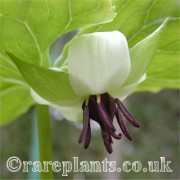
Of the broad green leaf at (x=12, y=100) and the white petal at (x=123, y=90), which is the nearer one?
the white petal at (x=123, y=90)

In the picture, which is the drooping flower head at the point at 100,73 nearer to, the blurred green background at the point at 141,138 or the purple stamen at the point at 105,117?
the purple stamen at the point at 105,117

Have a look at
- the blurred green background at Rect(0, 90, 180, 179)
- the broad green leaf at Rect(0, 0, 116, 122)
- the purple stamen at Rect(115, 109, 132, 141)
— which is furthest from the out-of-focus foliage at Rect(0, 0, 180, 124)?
the blurred green background at Rect(0, 90, 180, 179)

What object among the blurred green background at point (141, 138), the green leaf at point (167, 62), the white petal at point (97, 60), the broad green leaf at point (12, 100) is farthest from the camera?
the blurred green background at point (141, 138)

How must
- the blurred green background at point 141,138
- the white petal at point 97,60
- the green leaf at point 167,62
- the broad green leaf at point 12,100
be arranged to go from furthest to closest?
the blurred green background at point 141,138 < the broad green leaf at point 12,100 < the green leaf at point 167,62 < the white petal at point 97,60

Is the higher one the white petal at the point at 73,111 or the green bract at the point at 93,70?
the green bract at the point at 93,70

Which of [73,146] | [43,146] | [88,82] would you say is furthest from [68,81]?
[73,146]

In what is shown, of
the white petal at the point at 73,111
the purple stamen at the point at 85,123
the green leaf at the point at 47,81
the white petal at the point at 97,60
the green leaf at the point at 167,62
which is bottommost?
the purple stamen at the point at 85,123

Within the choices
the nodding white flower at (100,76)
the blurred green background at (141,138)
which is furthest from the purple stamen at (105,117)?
the blurred green background at (141,138)

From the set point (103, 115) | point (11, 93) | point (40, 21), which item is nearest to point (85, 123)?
point (103, 115)

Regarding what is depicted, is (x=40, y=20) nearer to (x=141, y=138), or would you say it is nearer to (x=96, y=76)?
(x=96, y=76)

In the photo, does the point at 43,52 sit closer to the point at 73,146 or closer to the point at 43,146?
the point at 43,146
